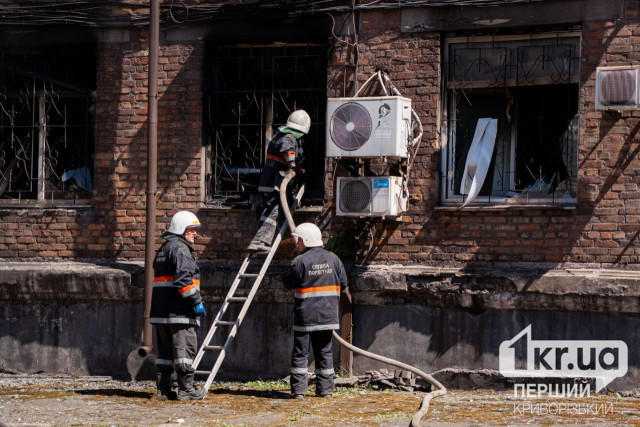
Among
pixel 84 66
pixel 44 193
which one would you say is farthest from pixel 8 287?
pixel 84 66

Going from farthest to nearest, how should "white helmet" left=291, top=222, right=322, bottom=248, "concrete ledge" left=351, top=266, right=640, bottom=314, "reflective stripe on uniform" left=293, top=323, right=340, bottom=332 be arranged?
"white helmet" left=291, top=222, right=322, bottom=248
"concrete ledge" left=351, top=266, right=640, bottom=314
"reflective stripe on uniform" left=293, top=323, right=340, bottom=332

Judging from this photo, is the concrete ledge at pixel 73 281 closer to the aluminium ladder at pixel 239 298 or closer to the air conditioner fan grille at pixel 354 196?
the aluminium ladder at pixel 239 298

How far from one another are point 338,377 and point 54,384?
3289mm

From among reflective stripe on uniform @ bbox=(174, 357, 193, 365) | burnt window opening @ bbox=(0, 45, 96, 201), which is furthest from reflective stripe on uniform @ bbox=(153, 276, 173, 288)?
burnt window opening @ bbox=(0, 45, 96, 201)

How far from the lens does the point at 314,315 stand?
10.3 meters

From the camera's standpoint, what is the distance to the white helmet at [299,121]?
37.1 feet

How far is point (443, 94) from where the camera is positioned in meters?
11.5

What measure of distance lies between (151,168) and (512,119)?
4.20 m

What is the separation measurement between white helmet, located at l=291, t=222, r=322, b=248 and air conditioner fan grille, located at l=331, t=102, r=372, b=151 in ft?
3.25

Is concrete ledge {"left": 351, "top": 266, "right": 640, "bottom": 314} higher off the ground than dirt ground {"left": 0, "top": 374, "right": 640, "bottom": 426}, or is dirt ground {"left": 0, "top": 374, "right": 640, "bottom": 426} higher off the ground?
concrete ledge {"left": 351, "top": 266, "right": 640, "bottom": 314}

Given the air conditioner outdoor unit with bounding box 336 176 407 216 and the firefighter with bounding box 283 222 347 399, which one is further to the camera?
the air conditioner outdoor unit with bounding box 336 176 407 216

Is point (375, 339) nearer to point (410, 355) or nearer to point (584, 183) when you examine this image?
point (410, 355)

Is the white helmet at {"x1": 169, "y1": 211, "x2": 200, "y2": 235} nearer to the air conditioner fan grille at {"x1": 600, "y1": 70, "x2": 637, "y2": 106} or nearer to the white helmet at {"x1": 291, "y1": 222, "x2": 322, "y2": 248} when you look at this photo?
the white helmet at {"x1": 291, "y1": 222, "x2": 322, "y2": 248}

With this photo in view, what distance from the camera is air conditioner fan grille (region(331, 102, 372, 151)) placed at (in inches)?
429
